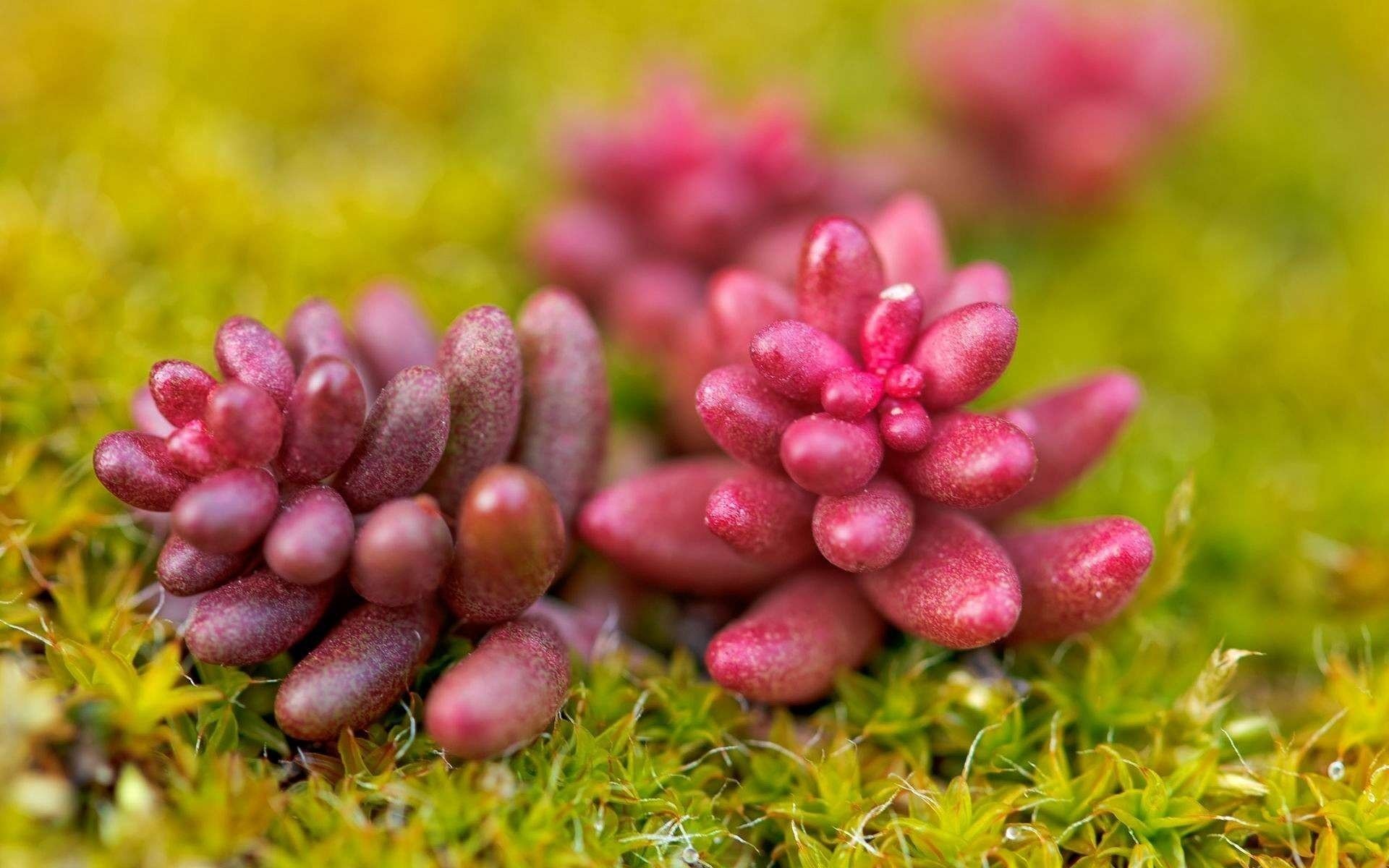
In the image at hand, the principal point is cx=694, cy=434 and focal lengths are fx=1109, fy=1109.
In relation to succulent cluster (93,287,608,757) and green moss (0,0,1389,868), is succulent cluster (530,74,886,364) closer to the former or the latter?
green moss (0,0,1389,868)

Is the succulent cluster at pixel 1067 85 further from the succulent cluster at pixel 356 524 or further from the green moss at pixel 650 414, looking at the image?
the succulent cluster at pixel 356 524

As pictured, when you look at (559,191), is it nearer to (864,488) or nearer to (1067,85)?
(1067,85)

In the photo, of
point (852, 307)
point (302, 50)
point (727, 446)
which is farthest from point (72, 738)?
point (302, 50)

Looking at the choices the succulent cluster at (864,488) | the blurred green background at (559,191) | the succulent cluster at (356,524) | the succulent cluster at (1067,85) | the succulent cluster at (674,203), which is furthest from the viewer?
the succulent cluster at (1067,85)

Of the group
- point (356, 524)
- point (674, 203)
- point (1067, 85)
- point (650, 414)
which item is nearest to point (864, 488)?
point (356, 524)

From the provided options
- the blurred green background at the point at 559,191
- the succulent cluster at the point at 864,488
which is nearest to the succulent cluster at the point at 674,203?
the blurred green background at the point at 559,191

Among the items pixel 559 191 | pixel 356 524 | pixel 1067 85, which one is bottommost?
pixel 356 524

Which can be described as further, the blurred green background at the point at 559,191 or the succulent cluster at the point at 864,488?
the blurred green background at the point at 559,191

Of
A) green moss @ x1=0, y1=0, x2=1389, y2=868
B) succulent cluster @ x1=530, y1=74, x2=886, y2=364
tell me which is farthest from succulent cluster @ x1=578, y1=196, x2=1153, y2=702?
succulent cluster @ x1=530, y1=74, x2=886, y2=364
